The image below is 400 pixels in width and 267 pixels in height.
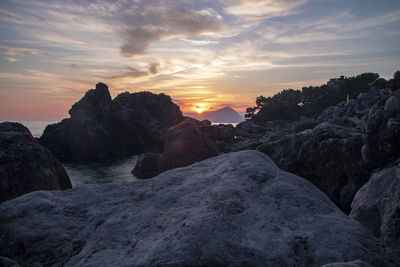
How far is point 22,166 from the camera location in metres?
7.99

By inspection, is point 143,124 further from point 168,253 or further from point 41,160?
point 168,253

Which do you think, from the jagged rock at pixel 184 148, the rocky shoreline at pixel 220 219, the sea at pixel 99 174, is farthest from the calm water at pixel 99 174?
the rocky shoreline at pixel 220 219

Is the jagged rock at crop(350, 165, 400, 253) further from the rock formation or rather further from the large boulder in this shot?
the large boulder

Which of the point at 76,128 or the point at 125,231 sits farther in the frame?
the point at 76,128

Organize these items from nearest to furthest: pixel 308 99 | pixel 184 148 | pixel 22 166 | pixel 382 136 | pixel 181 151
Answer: pixel 382 136 → pixel 22 166 → pixel 181 151 → pixel 184 148 → pixel 308 99

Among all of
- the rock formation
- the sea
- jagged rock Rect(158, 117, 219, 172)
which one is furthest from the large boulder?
the rock formation

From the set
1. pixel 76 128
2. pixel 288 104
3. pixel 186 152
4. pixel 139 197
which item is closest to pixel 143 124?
pixel 76 128

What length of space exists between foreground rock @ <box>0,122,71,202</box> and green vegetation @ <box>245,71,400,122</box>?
65.5m

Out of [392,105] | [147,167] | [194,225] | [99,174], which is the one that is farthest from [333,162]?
[99,174]

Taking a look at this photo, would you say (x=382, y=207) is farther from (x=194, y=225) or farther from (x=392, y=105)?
(x=194, y=225)

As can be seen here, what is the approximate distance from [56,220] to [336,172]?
8.86 m

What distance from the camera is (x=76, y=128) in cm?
4866

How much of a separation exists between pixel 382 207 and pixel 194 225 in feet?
12.8

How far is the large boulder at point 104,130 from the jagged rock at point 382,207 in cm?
4886
